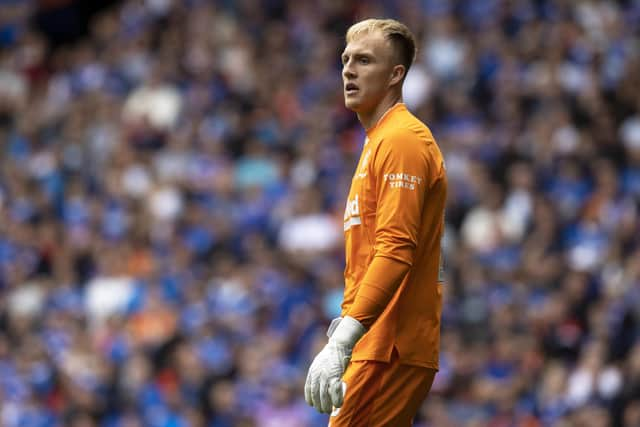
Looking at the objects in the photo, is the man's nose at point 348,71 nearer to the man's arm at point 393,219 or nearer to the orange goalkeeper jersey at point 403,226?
the orange goalkeeper jersey at point 403,226

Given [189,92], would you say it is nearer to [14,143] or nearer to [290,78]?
[290,78]

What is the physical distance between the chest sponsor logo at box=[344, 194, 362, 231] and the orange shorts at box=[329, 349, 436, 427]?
587mm

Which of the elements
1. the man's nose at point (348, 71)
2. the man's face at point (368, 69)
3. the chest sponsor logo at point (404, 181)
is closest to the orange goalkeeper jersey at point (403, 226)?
the chest sponsor logo at point (404, 181)

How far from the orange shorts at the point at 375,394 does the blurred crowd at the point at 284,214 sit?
4.67 meters

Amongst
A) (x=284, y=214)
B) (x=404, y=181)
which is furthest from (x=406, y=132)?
(x=284, y=214)

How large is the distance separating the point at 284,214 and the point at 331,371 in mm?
9745

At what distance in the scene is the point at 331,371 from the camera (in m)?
4.76

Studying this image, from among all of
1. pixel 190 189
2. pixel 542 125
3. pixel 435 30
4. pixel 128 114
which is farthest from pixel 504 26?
pixel 128 114

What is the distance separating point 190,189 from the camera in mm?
15695

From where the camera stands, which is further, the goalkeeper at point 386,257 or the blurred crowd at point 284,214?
the blurred crowd at point 284,214

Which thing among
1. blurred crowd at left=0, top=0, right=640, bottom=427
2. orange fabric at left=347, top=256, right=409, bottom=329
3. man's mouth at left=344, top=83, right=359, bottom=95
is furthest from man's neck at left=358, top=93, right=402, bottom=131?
blurred crowd at left=0, top=0, right=640, bottom=427

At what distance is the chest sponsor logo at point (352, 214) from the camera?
17.2 ft

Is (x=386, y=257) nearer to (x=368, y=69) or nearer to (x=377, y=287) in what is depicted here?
(x=377, y=287)

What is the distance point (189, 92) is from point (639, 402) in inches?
381
